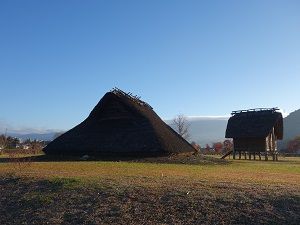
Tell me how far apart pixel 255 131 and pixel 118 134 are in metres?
16.8

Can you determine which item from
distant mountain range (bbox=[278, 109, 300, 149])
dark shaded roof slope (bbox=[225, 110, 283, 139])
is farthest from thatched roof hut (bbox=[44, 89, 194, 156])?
distant mountain range (bbox=[278, 109, 300, 149])

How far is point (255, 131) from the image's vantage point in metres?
43.9

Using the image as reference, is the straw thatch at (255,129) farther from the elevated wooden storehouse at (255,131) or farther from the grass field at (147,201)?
the grass field at (147,201)

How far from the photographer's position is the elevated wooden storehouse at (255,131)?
43703 millimetres

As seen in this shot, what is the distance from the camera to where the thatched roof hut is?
31.3 meters

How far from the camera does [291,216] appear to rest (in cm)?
1226

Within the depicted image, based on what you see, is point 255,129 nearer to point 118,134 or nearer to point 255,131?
point 255,131

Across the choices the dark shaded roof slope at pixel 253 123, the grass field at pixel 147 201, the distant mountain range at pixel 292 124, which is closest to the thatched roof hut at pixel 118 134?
the dark shaded roof slope at pixel 253 123

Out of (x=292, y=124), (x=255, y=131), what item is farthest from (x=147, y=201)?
(x=292, y=124)

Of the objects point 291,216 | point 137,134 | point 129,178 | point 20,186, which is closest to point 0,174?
point 20,186

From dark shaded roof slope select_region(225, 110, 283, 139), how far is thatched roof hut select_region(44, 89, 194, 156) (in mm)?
10614

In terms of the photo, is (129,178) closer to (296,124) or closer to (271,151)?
(271,151)

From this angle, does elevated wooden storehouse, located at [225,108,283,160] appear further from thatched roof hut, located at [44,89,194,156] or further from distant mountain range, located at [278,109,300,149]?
distant mountain range, located at [278,109,300,149]

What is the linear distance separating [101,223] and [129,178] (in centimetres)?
451
